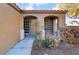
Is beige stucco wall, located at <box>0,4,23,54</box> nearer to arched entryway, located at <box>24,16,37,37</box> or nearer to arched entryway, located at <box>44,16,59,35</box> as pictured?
arched entryway, located at <box>24,16,37,37</box>

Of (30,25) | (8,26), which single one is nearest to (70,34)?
(30,25)

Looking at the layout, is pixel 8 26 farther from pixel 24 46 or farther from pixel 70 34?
pixel 70 34

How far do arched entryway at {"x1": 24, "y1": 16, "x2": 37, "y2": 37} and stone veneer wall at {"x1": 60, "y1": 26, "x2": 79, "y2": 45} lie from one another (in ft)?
5.06

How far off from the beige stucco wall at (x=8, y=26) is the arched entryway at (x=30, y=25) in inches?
16.6

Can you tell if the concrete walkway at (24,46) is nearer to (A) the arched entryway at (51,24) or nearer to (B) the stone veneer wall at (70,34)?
(A) the arched entryway at (51,24)

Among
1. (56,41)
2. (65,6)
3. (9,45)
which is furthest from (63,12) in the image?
(9,45)

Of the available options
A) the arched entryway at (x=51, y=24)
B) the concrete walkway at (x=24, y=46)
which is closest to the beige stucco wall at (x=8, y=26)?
the concrete walkway at (x=24, y=46)

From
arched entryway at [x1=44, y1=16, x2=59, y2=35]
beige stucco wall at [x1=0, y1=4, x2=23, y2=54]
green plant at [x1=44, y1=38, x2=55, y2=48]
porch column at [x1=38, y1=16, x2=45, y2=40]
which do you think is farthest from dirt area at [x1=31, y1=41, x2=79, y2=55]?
beige stucco wall at [x1=0, y1=4, x2=23, y2=54]

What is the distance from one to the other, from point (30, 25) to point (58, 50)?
1992mm

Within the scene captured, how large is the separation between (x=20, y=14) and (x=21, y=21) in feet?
1.35

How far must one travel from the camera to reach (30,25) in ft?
30.1

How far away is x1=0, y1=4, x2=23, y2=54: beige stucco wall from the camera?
24.0ft

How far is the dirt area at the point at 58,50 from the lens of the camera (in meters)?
8.74

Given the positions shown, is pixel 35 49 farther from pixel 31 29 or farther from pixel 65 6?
pixel 65 6
